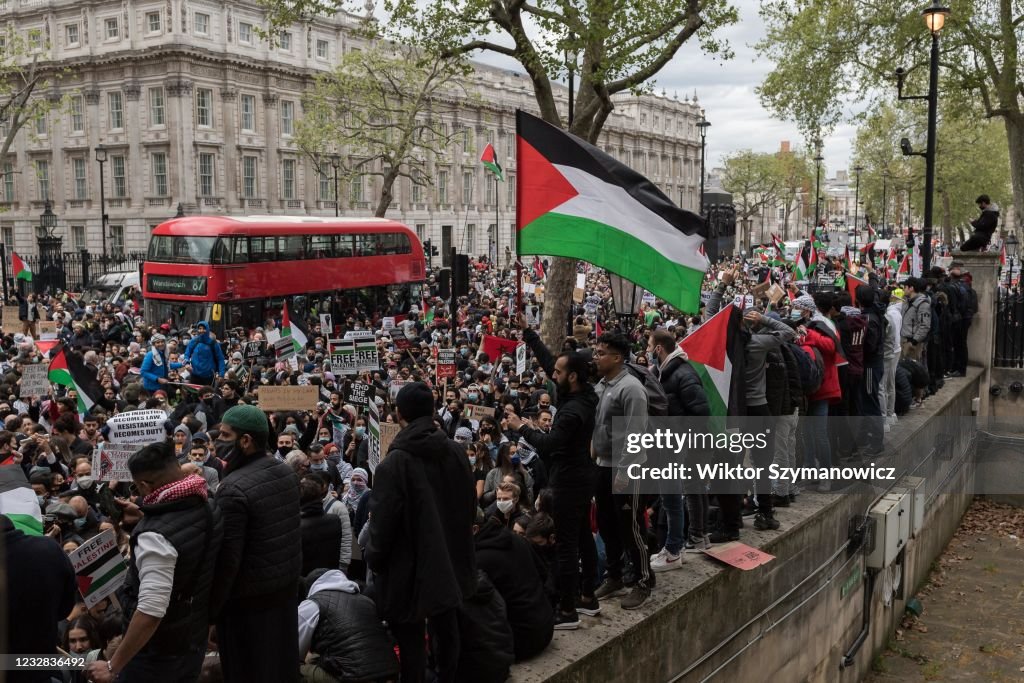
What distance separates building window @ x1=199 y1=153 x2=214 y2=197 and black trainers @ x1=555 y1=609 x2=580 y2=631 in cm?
4406

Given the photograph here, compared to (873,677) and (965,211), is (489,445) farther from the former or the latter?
(965,211)

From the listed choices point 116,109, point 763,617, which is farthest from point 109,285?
point 763,617

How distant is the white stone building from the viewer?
44.5 m

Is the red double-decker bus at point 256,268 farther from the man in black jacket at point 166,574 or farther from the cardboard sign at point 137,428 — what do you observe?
the man in black jacket at point 166,574

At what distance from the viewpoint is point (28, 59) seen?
48062 millimetres

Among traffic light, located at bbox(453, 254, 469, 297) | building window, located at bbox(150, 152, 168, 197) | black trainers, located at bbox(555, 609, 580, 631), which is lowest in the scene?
black trainers, located at bbox(555, 609, 580, 631)

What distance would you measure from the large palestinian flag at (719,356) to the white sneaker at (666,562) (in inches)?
40.7

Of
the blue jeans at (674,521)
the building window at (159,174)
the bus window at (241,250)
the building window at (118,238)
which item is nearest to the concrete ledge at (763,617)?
the blue jeans at (674,521)

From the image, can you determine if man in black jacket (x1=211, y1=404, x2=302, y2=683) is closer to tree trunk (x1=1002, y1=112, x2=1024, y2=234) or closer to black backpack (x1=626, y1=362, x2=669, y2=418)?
black backpack (x1=626, y1=362, x2=669, y2=418)

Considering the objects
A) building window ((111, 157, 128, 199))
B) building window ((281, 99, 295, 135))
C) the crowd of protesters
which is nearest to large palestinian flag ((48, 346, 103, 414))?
the crowd of protesters

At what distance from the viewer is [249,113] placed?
4766 cm

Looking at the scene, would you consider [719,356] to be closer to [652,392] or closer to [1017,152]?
[652,392]

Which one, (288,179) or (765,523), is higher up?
(288,179)

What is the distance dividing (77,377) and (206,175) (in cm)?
3762
